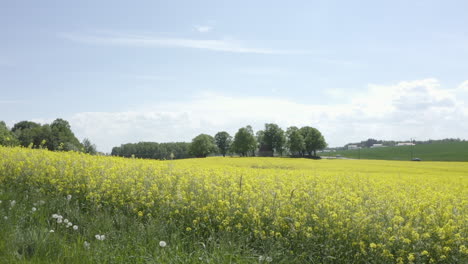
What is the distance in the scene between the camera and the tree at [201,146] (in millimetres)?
77062

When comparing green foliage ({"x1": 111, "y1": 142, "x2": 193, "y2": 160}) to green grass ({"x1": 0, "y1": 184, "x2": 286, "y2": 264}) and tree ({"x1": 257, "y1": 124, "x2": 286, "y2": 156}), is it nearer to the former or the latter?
tree ({"x1": 257, "y1": 124, "x2": 286, "y2": 156})

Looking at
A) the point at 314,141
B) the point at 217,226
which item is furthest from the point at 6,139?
the point at 314,141

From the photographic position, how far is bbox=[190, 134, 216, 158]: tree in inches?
3034

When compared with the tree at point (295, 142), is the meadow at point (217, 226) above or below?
below

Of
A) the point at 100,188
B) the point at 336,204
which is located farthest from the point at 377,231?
the point at 100,188

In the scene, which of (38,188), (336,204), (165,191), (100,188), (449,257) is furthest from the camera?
(38,188)

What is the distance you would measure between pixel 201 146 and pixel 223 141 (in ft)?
34.9

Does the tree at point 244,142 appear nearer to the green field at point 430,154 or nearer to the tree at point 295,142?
the tree at point 295,142

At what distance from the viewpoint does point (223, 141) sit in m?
86.6

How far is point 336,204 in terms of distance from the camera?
20.1 feet

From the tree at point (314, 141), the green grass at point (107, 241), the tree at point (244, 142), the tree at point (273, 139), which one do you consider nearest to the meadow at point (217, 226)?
the green grass at point (107, 241)

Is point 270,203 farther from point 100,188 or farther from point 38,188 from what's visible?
point 38,188

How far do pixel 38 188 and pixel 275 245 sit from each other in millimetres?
6361

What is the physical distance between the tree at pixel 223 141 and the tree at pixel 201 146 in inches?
262
